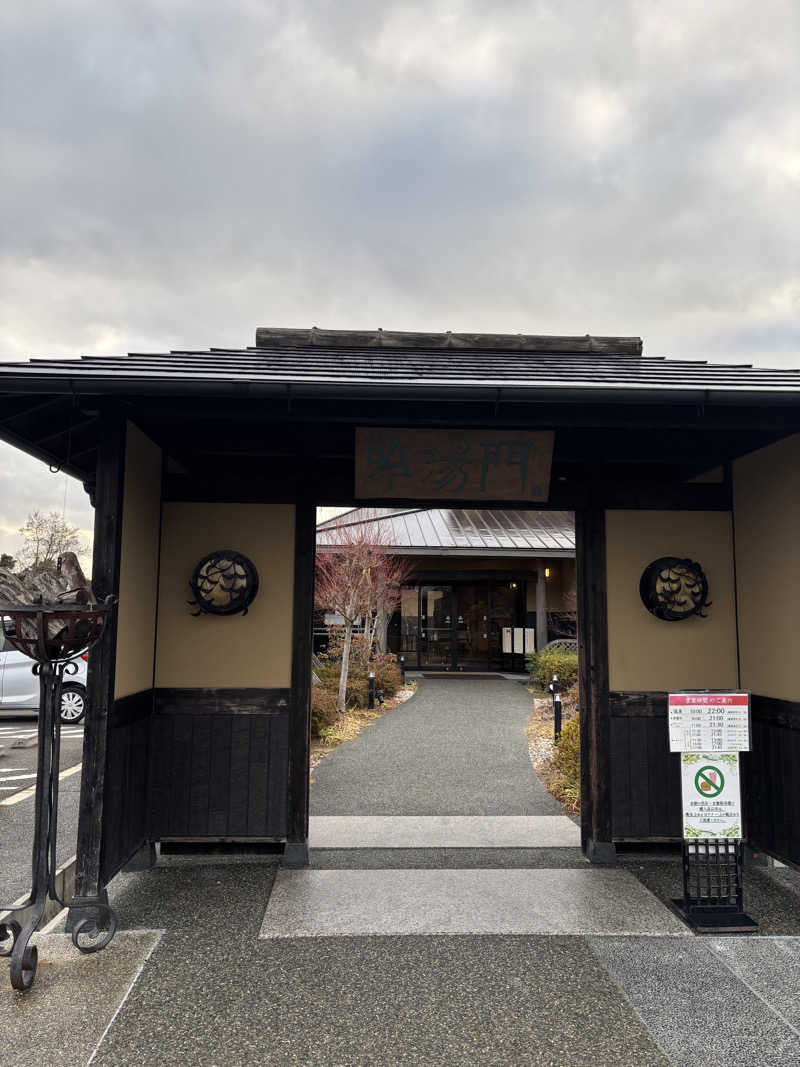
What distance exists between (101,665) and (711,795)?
3866 millimetres

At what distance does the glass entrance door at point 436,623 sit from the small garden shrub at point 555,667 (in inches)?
137

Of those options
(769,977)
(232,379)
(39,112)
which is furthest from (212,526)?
(39,112)

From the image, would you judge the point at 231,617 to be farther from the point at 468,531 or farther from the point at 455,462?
the point at 468,531

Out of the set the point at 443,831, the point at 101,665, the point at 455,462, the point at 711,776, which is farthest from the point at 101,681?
the point at 711,776

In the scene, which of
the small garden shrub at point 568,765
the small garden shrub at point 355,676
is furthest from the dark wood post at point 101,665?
the small garden shrub at point 355,676

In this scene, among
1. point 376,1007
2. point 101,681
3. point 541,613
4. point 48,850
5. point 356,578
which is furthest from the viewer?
point 541,613

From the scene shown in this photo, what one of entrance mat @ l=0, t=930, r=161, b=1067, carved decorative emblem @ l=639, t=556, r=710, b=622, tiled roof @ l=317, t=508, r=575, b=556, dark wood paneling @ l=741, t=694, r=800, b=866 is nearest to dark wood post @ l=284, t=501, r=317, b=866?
entrance mat @ l=0, t=930, r=161, b=1067

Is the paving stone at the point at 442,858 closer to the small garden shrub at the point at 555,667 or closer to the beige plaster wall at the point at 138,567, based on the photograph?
the beige plaster wall at the point at 138,567

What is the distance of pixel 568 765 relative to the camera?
700 centimetres

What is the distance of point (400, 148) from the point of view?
10414mm

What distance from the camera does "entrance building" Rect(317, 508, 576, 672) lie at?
55.7 feet

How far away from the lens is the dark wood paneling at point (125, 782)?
3436 millimetres

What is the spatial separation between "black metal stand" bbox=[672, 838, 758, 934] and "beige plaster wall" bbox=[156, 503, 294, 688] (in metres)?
2.97

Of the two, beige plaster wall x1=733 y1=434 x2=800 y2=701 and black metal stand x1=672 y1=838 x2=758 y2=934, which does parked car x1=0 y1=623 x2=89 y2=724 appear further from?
beige plaster wall x1=733 y1=434 x2=800 y2=701
